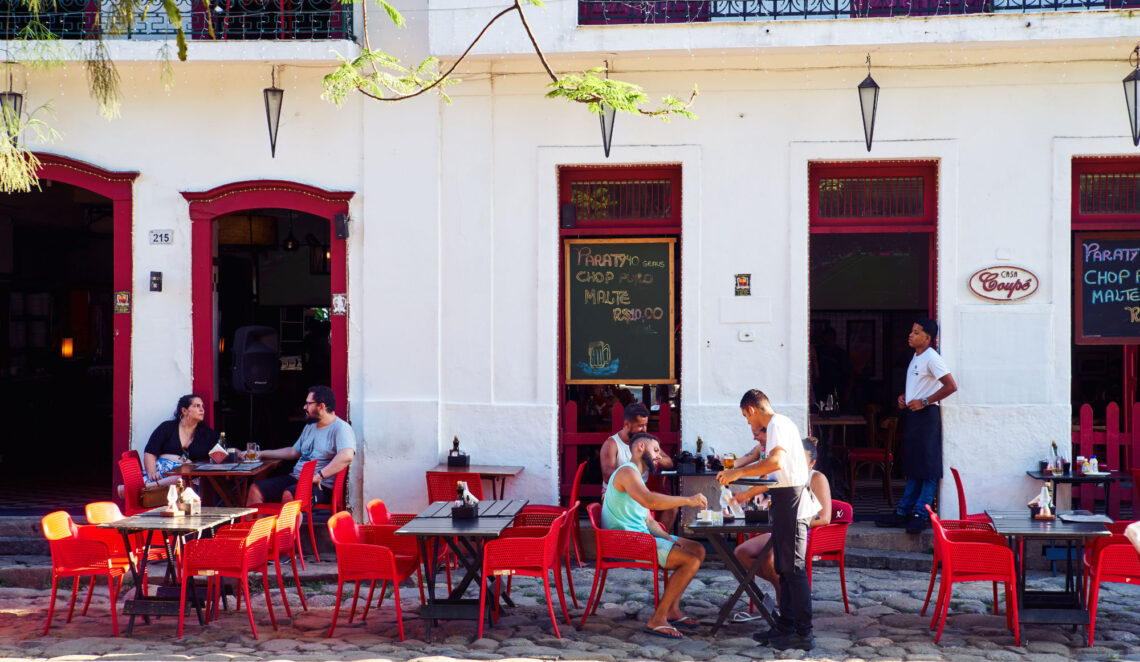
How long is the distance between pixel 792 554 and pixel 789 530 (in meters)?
0.15

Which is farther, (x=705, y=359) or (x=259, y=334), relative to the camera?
(x=259, y=334)

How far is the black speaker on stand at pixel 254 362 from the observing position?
1166cm

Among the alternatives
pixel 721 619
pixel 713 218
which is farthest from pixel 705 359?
pixel 721 619

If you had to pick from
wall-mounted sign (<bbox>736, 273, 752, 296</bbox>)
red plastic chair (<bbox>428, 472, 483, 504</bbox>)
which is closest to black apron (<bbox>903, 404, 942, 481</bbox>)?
wall-mounted sign (<bbox>736, 273, 752, 296</bbox>)

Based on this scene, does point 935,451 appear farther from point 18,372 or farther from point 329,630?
point 18,372

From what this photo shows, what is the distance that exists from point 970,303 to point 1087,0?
2.86 m

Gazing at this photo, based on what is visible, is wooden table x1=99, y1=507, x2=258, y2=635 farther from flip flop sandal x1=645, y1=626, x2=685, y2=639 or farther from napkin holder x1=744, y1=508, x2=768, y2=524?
napkin holder x1=744, y1=508, x2=768, y2=524

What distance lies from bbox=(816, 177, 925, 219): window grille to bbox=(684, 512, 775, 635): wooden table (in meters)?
3.98

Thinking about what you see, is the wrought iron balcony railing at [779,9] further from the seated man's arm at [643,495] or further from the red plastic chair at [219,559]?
the red plastic chair at [219,559]

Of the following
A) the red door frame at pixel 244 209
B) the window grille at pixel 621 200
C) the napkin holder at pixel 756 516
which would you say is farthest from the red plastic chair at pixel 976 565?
the red door frame at pixel 244 209

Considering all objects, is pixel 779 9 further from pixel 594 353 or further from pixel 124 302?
pixel 124 302

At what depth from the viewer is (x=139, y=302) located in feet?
34.7

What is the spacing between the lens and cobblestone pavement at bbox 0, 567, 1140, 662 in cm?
691

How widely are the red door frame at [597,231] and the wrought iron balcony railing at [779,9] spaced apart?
137 cm
